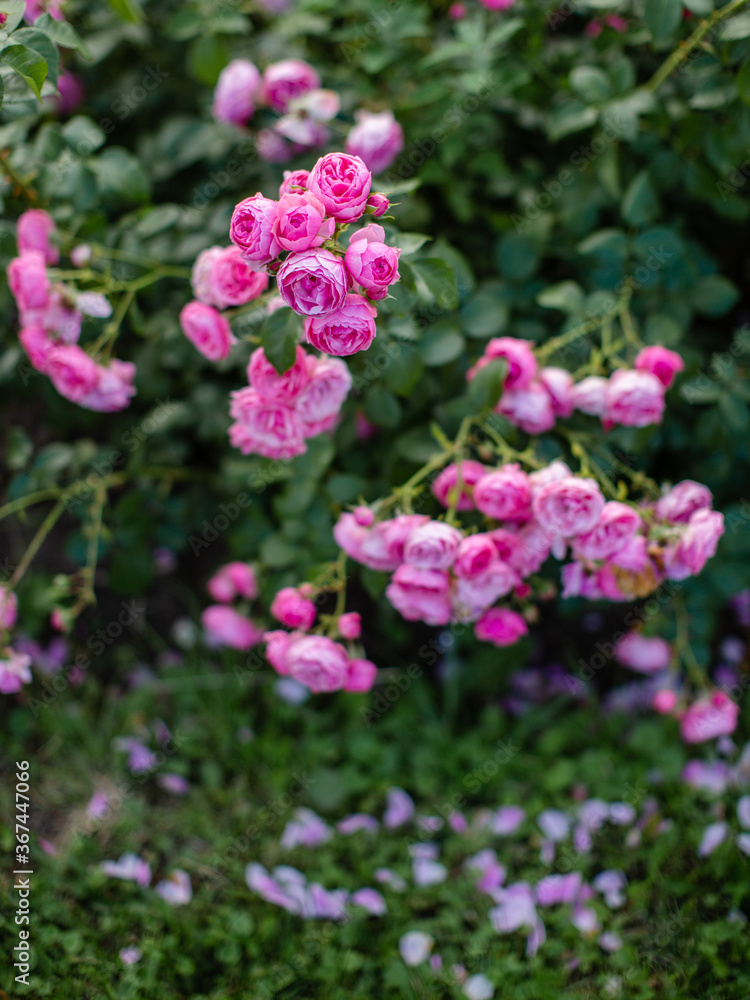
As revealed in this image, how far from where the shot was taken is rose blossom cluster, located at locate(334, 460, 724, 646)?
1.09 metres

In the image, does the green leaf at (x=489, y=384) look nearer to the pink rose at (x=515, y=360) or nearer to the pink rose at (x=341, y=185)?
the pink rose at (x=515, y=360)

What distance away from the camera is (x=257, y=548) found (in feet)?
6.00

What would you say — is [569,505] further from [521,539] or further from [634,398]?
[634,398]

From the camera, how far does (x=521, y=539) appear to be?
1.19 meters

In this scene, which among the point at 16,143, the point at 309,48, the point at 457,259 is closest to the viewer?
the point at 457,259

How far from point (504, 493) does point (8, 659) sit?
0.96m

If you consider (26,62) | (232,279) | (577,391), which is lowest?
(577,391)

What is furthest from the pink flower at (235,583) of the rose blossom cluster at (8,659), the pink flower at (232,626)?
the rose blossom cluster at (8,659)

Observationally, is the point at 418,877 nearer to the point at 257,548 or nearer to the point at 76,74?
the point at 257,548

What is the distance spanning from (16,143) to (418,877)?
1.73 metres

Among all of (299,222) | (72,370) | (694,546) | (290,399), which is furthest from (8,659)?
(694,546)

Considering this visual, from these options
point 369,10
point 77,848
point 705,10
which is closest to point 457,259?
point 705,10

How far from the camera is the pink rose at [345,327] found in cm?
87

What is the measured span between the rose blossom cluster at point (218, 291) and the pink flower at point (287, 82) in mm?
704
